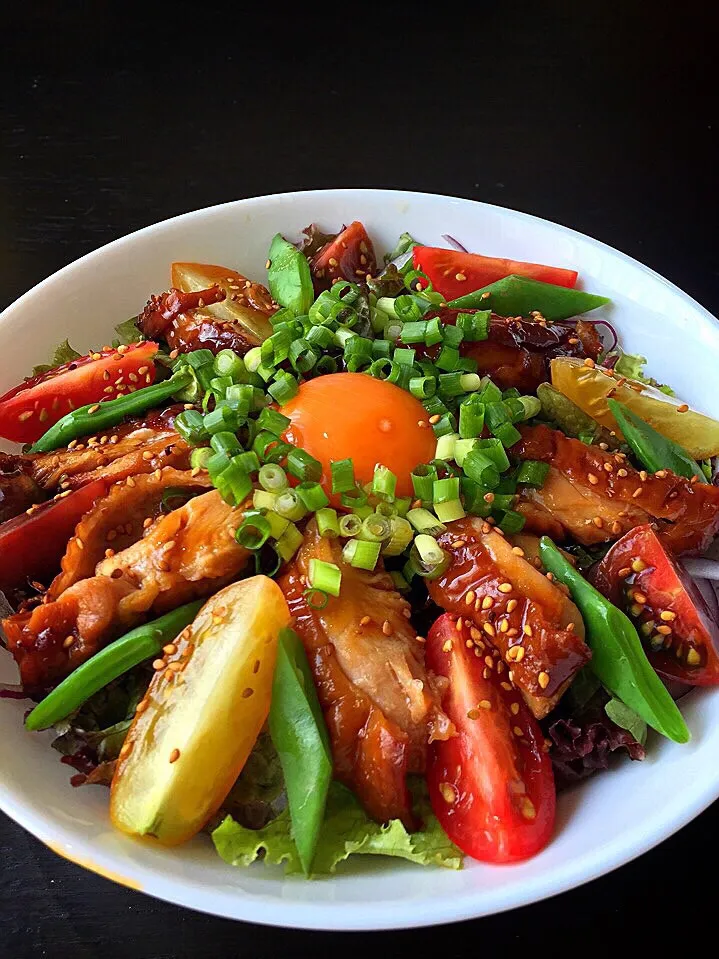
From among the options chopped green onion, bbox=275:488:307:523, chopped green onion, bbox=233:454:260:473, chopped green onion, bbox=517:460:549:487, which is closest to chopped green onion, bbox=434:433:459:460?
chopped green onion, bbox=517:460:549:487

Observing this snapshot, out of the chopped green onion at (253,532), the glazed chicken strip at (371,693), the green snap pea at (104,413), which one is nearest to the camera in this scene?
the glazed chicken strip at (371,693)

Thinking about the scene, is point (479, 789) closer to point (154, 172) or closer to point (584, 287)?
point (584, 287)

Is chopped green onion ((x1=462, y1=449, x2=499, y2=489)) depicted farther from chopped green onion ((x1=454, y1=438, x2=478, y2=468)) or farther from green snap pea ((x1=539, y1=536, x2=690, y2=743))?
green snap pea ((x1=539, y1=536, x2=690, y2=743))

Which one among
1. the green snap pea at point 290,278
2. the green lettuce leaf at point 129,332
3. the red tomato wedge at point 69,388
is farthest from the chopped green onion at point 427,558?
the green lettuce leaf at point 129,332

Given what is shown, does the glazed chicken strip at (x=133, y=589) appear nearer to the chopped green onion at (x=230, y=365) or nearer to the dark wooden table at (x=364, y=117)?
the chopped green onion at (x=230, y=365)

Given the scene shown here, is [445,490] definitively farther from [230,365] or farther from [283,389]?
[230,365]

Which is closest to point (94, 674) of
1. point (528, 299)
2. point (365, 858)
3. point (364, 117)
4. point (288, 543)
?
point (288, 543)

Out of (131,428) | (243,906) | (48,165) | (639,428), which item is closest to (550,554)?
(639,428)
